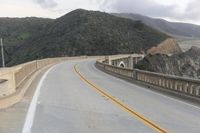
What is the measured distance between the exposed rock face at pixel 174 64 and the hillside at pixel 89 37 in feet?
258

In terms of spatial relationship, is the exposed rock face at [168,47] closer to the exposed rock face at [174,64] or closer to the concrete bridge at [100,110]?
the exposed rock face at [174,64]

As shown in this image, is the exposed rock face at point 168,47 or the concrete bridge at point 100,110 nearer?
the concrete bridge at point 100,110

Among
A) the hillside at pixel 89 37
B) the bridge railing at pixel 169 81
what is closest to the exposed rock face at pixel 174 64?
the bridge railing at pixel 169 81

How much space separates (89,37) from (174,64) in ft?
323

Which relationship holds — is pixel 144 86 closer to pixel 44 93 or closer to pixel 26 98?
pixel 44 93

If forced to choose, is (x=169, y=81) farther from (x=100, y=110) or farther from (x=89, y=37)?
(x=89, y=37)

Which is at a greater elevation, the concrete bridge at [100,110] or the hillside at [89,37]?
the hillside at [89,37]

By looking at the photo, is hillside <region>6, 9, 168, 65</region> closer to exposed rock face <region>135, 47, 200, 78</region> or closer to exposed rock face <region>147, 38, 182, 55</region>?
exposed rock face <region>147, 38, 182, 55</region>

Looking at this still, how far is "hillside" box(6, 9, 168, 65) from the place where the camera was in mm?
145625

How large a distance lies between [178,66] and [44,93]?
4572 cm

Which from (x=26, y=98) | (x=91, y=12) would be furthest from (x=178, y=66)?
(x=91, y=12)

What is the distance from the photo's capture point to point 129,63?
9738 cm

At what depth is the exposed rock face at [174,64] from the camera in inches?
2316

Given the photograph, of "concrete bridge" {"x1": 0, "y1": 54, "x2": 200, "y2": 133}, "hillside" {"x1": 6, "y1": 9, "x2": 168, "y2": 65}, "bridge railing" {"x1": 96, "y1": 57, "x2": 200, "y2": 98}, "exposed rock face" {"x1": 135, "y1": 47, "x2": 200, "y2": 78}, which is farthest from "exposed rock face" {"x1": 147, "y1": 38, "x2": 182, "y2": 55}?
"concrete bridge" {"x1": 0, "y1": 54, "x2": 200, "y2": 133}
